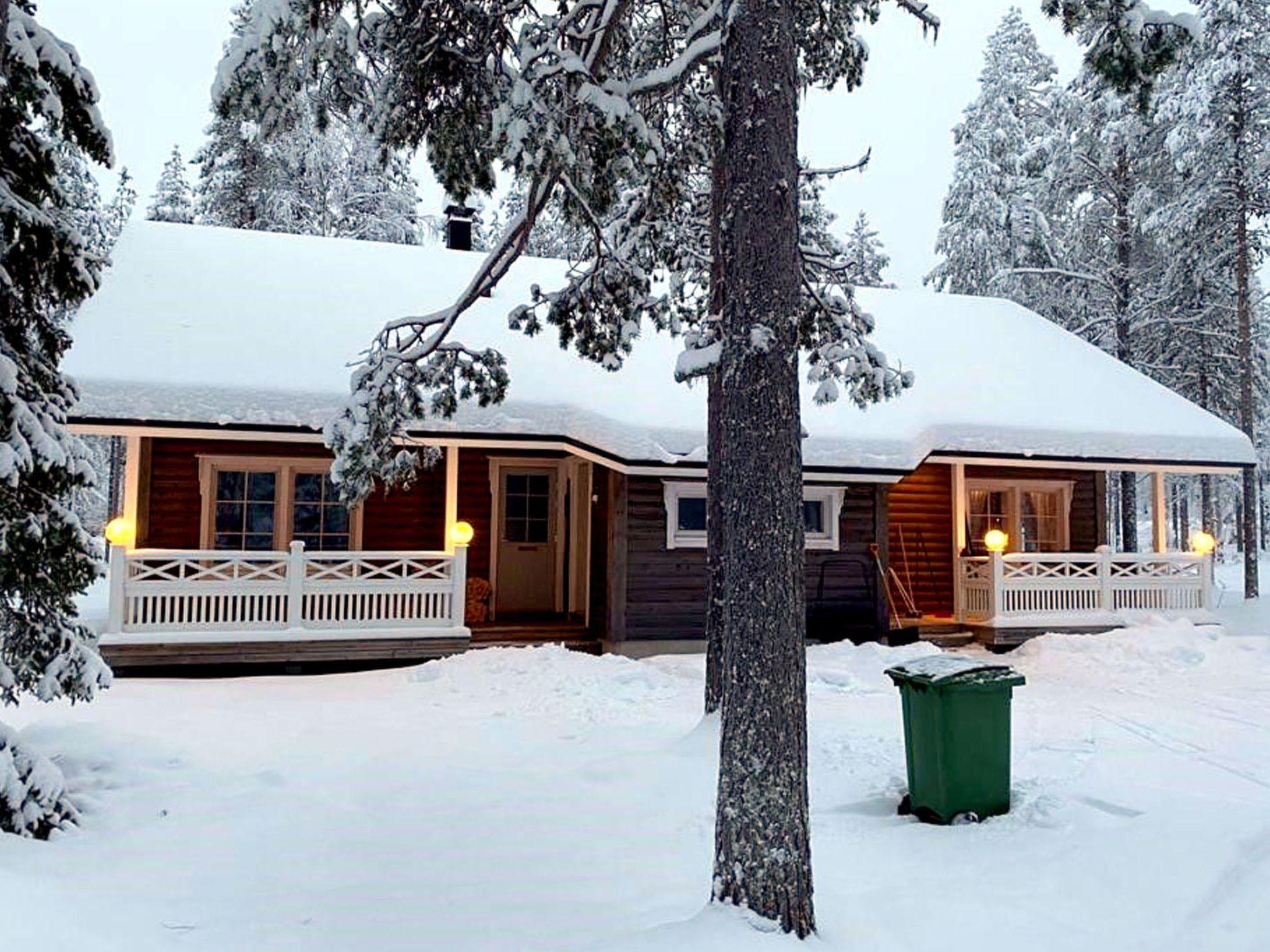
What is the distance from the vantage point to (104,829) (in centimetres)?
517

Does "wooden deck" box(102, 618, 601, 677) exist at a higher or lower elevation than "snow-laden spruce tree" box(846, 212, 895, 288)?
lower

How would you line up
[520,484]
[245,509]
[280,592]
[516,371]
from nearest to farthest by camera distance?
[280,592] < [516,371] < [245,509] < [520,484]

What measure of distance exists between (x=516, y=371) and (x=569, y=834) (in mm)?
7730

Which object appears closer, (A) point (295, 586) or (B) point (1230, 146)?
(A) point (295, 586)

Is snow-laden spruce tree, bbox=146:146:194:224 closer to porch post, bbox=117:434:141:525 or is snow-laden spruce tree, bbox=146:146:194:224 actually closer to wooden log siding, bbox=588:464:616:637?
porch post, bbox=117:434:141:525

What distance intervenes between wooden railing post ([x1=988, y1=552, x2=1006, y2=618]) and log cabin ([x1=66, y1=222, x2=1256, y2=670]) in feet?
0.13

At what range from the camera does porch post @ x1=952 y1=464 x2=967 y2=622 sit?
13.8 m

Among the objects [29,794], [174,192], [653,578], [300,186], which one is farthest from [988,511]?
[174,192]

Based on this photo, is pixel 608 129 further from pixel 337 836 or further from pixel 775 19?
pixel 337 836

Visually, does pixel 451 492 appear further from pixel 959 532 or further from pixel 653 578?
pixel 959 532

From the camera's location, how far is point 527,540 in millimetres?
13625

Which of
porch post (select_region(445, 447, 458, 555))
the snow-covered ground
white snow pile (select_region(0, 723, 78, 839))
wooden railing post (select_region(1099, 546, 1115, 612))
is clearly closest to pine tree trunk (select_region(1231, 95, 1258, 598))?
wooden railing post (select_region(1099, 546, 1115, 612))

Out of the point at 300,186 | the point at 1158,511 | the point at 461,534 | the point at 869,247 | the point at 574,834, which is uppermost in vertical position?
the point at 869,247

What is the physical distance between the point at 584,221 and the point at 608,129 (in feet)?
4.96
